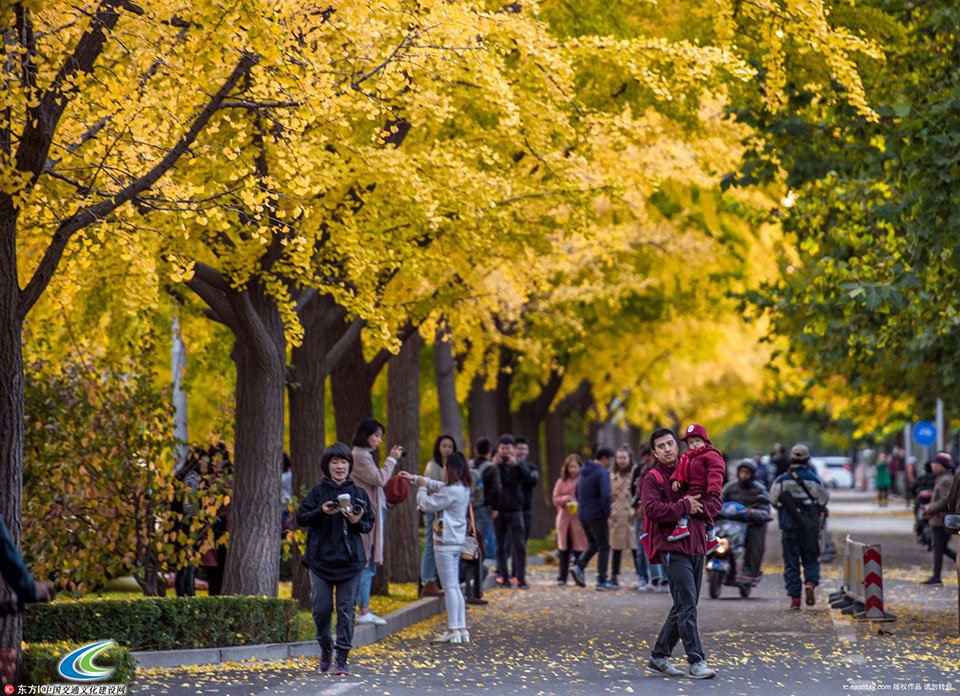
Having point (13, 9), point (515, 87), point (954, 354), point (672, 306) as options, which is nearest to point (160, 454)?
point (515, 87)

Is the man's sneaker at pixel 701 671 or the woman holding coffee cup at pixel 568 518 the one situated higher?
the woman holding coffee cup at pixel 568 518

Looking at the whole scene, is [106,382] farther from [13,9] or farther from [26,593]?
[26,593]

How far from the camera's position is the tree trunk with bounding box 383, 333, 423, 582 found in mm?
21953

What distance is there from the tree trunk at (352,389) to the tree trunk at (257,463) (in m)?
5.17

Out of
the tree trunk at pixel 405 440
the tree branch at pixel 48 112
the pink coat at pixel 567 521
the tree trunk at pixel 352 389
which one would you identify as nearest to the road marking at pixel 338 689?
the tree branch at pixel 48 112

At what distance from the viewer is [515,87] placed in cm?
1523

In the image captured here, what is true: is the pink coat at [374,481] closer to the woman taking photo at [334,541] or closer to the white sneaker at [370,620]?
the white sneaker at [370,620]

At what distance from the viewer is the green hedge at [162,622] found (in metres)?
12.8

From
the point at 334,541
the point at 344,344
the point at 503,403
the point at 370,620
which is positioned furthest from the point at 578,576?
the point at 503,403

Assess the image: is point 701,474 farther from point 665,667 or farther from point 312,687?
point 312,687

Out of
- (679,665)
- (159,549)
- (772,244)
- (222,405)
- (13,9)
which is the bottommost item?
(679,665)

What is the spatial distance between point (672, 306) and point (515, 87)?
16.9 m

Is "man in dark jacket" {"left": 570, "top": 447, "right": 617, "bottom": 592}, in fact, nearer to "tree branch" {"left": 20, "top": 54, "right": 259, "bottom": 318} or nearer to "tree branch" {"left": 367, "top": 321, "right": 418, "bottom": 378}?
"tree branch" {"left": 367, "top": 321, "right": 418, "bottom": 378}
